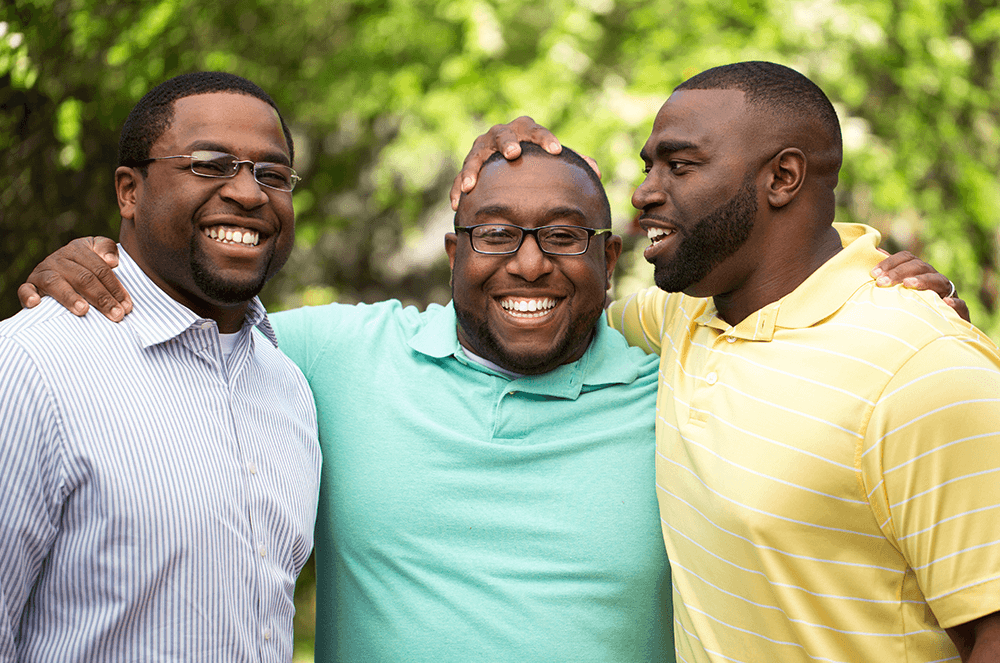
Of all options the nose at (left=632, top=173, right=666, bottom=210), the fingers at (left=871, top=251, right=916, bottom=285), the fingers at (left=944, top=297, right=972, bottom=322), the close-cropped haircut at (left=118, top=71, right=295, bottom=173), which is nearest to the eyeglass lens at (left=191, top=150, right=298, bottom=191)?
the close-cropped haircut at (left=118, top=71, right=295, bottom=173)

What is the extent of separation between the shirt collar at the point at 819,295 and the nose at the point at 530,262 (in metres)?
0.63

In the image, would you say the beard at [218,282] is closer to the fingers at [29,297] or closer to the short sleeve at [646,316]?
the fingers at [29,297]

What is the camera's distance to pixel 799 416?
1.93m

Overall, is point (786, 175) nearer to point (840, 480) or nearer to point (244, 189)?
point (840, 480)

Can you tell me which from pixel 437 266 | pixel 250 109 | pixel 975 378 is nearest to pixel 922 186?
pixel 437 266

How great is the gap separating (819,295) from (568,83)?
11.7 ft

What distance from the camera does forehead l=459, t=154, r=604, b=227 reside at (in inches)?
103

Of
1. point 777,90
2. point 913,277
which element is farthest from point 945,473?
point 777,90

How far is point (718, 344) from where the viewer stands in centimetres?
228

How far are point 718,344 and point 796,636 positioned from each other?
2.54ft

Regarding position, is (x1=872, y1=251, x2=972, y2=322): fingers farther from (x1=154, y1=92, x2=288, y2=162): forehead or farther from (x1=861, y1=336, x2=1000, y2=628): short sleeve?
(x1=154, y1=92, x2=288, y2=162): forehead

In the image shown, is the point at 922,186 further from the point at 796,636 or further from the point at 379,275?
the point at 796,636

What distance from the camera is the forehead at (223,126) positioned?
211cm

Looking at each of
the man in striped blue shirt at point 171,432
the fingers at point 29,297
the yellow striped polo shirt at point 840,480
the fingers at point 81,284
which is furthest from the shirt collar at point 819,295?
the fingers at point 29,297
